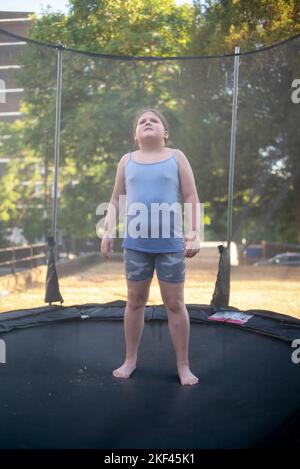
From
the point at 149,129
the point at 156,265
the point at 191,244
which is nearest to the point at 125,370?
the point at 156,265

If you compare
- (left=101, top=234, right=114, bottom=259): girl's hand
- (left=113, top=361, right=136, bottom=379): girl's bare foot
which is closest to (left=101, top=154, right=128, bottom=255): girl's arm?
(left=101, top=234, right=114, bottom=259): girl's hand

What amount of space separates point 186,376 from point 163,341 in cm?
56

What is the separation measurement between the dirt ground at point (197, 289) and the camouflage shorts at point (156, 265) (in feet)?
5.72

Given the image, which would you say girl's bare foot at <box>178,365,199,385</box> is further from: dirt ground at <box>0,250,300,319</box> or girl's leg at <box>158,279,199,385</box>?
dirt ground at <box>0,250,300,319</box>

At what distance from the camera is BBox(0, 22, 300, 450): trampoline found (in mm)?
1101

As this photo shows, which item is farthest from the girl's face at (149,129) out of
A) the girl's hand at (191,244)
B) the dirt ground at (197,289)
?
the dirt ground at (197,289)

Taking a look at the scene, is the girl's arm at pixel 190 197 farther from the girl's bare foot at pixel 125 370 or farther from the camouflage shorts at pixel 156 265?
the girl's bare foot at pixel 125 370

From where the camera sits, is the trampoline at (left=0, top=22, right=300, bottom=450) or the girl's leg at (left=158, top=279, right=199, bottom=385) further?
the girl's leg at (left=158, top=279, right=199, bottom=385)

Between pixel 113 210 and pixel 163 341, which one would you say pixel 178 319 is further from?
pixel 163 341

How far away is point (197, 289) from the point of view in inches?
175

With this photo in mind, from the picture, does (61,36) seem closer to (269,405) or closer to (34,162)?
(269,405)

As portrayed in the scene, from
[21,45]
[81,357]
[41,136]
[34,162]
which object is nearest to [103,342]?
[81,357]

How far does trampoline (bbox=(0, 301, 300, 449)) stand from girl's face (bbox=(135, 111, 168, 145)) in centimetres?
78
